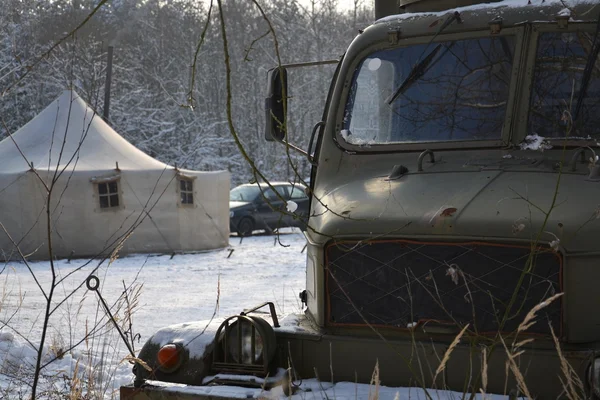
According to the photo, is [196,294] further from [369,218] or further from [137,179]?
[369,218]

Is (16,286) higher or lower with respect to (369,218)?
lower

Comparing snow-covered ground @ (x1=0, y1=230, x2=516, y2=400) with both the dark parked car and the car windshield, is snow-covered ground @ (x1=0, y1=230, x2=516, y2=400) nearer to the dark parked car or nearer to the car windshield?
the dark parked car

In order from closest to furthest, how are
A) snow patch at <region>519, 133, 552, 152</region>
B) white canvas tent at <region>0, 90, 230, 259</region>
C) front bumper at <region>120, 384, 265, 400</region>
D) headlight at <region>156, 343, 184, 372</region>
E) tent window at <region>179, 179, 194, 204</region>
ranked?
front bumper at <region>120, 384, 265, 400</region>
headlight at <region>156, 343, 184, 372</region>
snow patch at <region>519, 133, 552, 152</region>
white canvas tent at <region>0, 90, 230, 259</region>
tent window at <region>179, 179, 194, 204</region>

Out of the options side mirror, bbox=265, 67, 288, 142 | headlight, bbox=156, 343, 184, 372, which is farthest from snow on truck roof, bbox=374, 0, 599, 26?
headlight, bbox=156, 343, 184, 372

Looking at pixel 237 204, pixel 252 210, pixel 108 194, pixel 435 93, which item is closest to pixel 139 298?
pixel 108 194

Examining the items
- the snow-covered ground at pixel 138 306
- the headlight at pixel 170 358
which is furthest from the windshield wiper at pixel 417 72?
the headlight at pixel 170 358

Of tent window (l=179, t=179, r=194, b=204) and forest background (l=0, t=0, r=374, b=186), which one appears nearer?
tent window (l=179, t=179, r=194, b=204)

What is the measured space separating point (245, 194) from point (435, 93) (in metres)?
21.0

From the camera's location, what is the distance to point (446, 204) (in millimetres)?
4148

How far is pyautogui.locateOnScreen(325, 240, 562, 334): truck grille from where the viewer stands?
390 centimetres

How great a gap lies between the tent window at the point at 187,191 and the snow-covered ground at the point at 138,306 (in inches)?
48.1

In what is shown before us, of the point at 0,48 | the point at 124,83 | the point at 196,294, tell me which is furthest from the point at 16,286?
the point at 124,83

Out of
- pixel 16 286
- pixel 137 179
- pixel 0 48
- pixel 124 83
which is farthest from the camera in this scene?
pixel 124 83

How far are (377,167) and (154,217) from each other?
605 inches
